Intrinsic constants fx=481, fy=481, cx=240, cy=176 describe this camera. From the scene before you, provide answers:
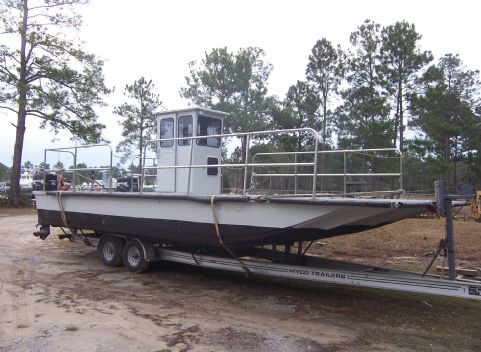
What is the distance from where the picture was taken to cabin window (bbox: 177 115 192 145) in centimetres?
1004

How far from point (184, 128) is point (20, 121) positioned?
21.7 metres

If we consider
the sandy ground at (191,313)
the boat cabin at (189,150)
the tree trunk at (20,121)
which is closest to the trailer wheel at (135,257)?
the sandy ground at (191,313)

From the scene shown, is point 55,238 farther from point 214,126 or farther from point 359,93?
point 359,93

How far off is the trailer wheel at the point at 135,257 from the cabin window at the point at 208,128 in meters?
2.44

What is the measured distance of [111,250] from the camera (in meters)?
9.77

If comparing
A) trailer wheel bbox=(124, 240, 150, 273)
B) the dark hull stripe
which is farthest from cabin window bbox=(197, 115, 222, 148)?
trailer wheel bbox=(124, 240, 150, 273)

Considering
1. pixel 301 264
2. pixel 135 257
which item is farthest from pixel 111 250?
pixel 301 264

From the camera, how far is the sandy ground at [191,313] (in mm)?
5332

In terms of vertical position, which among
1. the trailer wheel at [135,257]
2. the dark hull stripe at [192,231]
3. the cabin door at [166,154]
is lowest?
the trailer wheel at [135,257]

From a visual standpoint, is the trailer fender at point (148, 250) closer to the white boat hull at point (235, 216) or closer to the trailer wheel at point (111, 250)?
the white boat hull at point (235, 216)

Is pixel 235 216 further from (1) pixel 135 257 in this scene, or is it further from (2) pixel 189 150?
(2) pixel 189 150

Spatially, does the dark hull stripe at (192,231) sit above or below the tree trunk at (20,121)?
below

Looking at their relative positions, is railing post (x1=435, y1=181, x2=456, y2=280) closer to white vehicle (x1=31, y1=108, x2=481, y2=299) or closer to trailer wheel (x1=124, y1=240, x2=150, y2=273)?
white vehicle (x1=31, y1=108, x2=481, y2=299)

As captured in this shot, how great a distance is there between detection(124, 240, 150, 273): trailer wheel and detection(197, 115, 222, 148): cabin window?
96.1 inches
